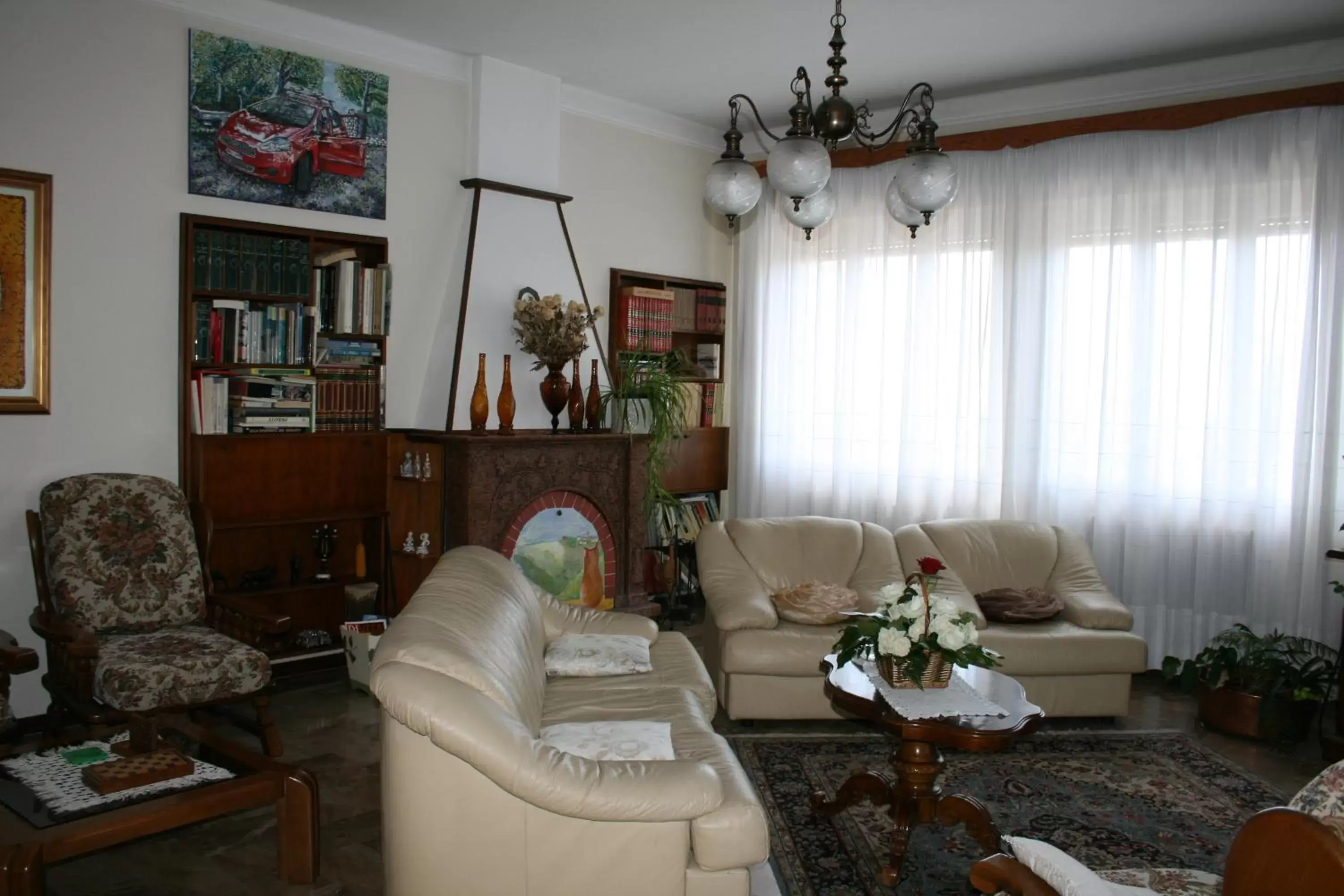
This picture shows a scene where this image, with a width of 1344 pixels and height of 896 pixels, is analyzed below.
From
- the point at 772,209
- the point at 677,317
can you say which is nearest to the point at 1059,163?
the point at 772,209

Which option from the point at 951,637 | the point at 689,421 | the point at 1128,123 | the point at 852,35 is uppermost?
the point at 852,35

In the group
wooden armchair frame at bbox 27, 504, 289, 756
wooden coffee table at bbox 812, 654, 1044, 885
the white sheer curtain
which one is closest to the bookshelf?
the white sheer curtain

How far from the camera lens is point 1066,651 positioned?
13.9 ft

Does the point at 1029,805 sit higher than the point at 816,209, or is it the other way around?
the point at 816,209

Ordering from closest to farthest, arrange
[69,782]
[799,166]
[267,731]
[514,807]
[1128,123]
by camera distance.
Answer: [514,807] → [69,782] → [799,166] → [267,731] → [1128,123]

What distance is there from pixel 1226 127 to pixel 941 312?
164 centimetres

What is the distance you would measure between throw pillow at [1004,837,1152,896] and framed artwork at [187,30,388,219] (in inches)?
158

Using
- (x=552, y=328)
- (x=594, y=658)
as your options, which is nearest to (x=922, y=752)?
(x=594, y=658)

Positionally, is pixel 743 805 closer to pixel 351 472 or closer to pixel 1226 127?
pixel 351 472

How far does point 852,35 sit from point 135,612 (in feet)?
12.9

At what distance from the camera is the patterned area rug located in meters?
3.03

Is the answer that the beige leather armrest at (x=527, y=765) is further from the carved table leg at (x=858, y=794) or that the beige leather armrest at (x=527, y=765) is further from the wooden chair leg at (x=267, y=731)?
the wooden chair leg at (x=267, y=731)

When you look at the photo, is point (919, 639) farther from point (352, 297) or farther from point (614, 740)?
point (352, 297)

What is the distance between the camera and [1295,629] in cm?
Answer: 470
